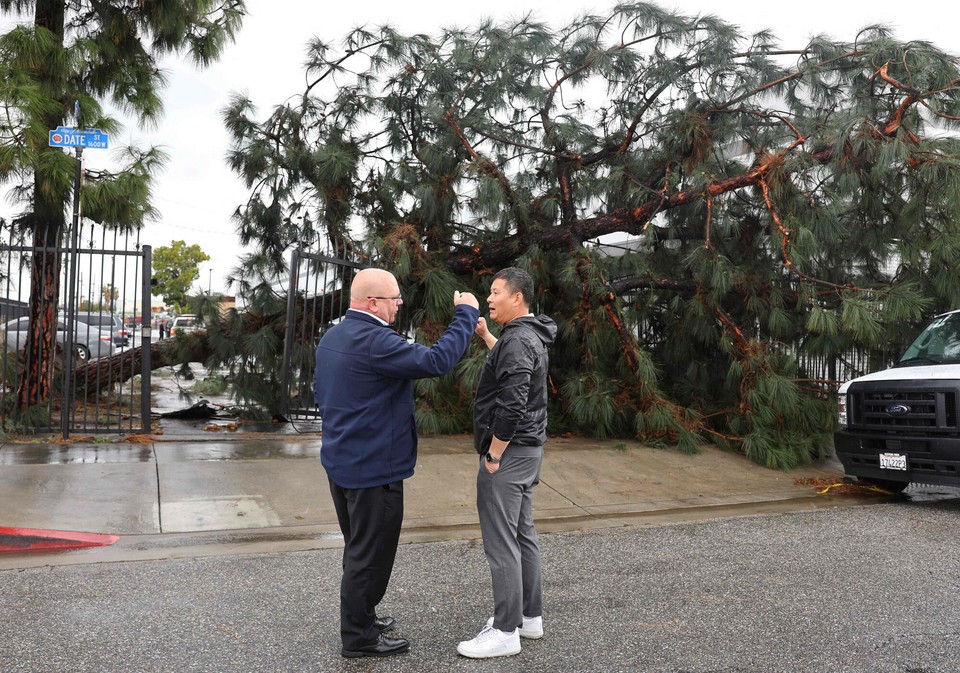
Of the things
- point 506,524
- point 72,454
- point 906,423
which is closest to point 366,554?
point 506,524

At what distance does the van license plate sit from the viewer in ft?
23.8

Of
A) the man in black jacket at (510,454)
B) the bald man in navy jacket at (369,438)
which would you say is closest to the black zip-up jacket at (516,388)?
the man in black jacket at (510,454)

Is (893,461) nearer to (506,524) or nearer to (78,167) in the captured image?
(506,524)

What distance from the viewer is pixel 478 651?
374 cm

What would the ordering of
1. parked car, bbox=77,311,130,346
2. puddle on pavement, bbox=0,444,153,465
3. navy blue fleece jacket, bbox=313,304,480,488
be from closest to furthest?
navy blue fleece jacket, bbox=313,304,480,488, puddle on pavement, bbox=0,444,153,465, parked car, bbox=77,311,130,346

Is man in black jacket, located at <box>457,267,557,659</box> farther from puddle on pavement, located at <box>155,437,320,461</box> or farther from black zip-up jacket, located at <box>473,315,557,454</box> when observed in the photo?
Answer: puddle on pavement, located at <box>155,437,320,461</box>

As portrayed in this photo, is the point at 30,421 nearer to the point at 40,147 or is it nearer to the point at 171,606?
the point at 40,147

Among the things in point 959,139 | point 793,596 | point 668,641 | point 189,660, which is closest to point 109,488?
point 189,660

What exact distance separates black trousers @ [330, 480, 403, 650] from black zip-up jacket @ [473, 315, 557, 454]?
491 mm

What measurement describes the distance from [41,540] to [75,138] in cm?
410

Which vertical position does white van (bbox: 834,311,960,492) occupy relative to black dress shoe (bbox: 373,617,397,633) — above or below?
above

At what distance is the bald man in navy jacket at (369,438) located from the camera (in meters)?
3.65

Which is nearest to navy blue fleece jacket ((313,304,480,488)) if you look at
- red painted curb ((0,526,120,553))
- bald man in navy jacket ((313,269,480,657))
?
bald man in navy jacket ((313,269,480,657))

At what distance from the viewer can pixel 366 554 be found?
365 cm
